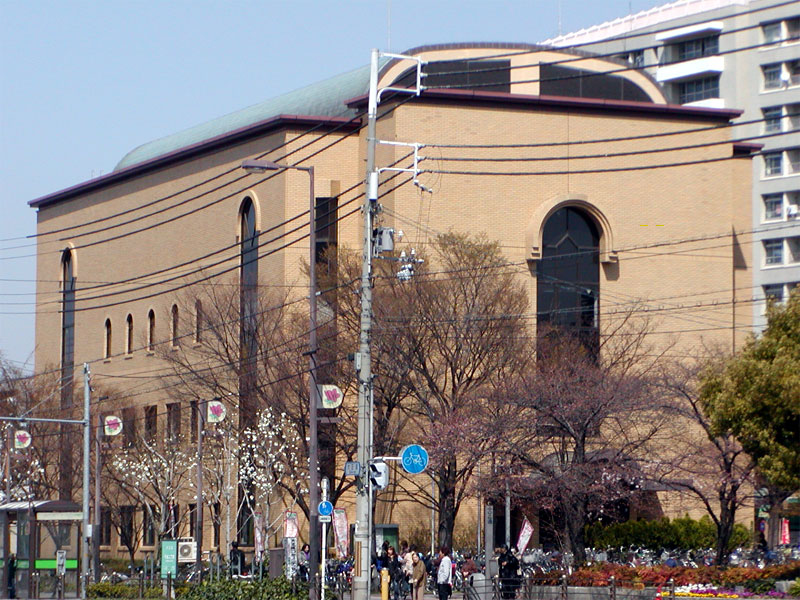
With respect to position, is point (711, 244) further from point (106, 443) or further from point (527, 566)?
point (106, 443)

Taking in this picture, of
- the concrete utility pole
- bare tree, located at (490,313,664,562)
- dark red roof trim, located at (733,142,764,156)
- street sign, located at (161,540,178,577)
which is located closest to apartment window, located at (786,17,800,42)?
dark red roof trim, located at (733,142,764,156)

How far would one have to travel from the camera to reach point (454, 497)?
48656mm

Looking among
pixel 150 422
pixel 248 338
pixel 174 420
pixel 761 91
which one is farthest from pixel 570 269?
pixel 761 91

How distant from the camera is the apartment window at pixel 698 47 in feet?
314

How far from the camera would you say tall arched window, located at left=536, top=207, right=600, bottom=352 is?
5903cm

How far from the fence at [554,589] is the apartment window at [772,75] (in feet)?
208

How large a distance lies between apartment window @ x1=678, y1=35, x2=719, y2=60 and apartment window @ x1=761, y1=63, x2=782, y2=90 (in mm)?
3671

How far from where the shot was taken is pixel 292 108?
67.6m

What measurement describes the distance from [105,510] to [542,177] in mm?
28655

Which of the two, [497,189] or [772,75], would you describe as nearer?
[497,189]

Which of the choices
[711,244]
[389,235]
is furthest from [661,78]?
[389,235]

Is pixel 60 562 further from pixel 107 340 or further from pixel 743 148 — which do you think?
pixel 743 148

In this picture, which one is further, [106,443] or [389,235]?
[106,443]

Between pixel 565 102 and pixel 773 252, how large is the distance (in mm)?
37942
